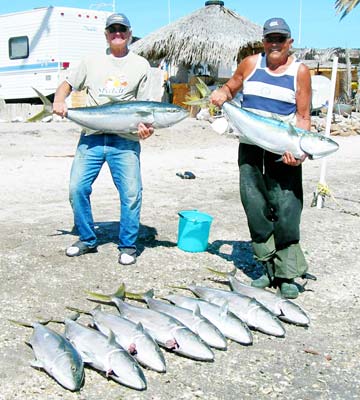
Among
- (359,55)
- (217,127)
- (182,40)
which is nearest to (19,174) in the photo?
(217,127)

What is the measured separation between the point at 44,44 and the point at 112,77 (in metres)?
16.4

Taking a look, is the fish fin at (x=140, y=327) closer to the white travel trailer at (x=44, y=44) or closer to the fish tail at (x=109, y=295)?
the fish tail at (x=109, y=295)

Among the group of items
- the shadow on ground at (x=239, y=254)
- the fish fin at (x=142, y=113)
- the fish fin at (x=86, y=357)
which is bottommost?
the shadow on ground at (x=239, y=254)

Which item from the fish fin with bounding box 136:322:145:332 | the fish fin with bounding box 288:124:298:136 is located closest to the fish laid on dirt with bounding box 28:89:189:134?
the fish fin with bounding box 288:124:298:136

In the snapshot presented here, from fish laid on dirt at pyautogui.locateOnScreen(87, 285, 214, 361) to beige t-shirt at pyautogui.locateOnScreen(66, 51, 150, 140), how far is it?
1987 mm

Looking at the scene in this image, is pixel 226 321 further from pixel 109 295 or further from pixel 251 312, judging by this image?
pixel 109 295

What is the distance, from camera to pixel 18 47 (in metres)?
21.6

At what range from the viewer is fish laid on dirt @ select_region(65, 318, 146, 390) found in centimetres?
345

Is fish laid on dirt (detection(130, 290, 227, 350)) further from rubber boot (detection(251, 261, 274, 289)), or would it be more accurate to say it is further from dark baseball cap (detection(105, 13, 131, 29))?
dark baseball cap (detection(105, 13, 131, 29))

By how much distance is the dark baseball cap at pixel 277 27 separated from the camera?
15.3 ft

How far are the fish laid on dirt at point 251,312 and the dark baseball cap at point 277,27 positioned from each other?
84.0 inches

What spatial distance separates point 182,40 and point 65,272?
57.7 feet

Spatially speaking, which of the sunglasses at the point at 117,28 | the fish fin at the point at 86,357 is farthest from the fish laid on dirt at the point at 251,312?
the sunglasses at the point at 117,28

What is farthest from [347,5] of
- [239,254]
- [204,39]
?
[239,254]
